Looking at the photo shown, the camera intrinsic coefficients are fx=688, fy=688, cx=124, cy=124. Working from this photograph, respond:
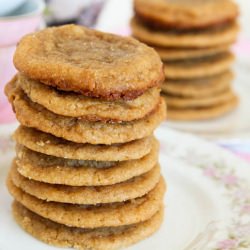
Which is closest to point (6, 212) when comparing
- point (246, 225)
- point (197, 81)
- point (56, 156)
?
point (56, 156)

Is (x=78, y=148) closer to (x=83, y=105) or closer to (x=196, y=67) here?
(x=83, y=105)

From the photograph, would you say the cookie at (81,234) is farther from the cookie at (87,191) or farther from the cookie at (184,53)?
the cookie at (184,53)

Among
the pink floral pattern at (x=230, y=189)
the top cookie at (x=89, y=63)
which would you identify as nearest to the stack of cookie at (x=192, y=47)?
the pink floral pattern at (x=230, y=189)

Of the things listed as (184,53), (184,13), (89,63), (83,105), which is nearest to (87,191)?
(83,105)

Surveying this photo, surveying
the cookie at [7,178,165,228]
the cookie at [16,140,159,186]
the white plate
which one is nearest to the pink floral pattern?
the white plate

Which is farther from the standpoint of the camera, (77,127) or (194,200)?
(194,200)

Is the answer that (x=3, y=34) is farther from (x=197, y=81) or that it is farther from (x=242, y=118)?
(x=242, y=118)
